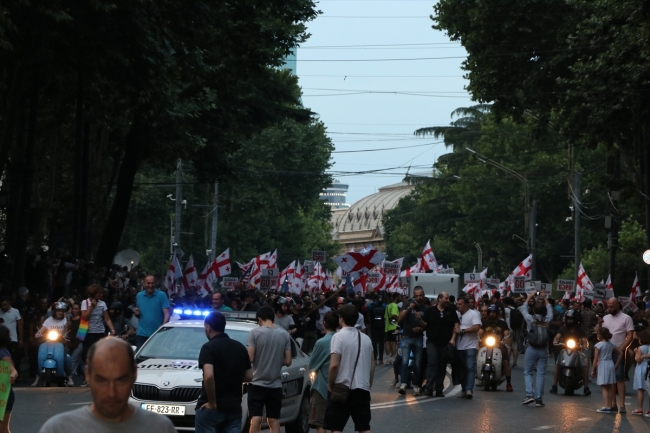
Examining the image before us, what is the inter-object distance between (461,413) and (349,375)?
7.09 m

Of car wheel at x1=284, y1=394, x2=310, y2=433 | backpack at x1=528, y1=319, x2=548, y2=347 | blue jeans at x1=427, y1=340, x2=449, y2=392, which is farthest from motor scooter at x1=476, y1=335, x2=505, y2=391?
car wheel at x1=284, y1=394, x2=310, y2=433

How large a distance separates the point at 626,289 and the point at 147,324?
3746 cm

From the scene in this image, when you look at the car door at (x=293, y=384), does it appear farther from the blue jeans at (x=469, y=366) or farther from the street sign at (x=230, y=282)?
the street sign at (x=230, y=282)

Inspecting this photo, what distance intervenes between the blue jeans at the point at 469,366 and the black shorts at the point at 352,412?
9.72 metres

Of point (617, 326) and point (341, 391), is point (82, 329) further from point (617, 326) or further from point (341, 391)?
point (341, 391)

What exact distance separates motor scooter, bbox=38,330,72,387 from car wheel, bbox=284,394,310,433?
706 cm

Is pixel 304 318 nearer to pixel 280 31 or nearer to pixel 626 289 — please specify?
pixel 280 31

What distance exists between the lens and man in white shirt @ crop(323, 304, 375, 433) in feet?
34.1

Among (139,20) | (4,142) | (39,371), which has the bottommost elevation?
(39,371)

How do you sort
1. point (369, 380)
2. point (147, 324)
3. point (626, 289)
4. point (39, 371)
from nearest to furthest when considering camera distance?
point (369, 380)
point (147, 324)
point (39, 371)
point (626, 289)

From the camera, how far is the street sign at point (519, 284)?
147 ft

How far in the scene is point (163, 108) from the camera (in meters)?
24.4

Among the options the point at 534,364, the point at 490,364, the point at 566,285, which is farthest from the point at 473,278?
the point at 534,364

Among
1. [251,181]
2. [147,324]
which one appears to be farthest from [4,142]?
[251,181]
